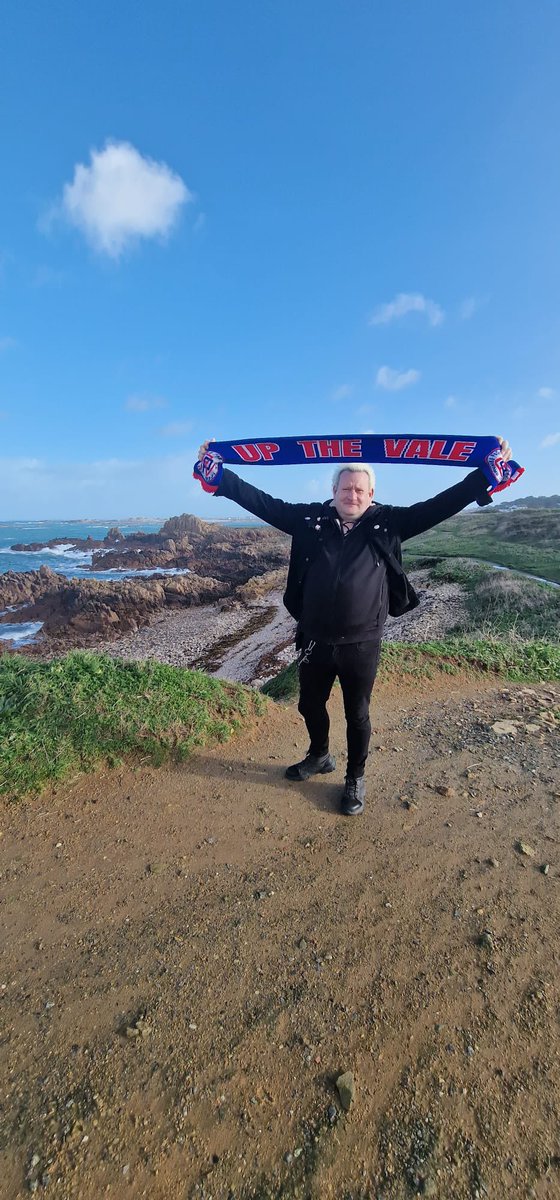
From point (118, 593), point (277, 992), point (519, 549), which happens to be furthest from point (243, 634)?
point (519, 549)

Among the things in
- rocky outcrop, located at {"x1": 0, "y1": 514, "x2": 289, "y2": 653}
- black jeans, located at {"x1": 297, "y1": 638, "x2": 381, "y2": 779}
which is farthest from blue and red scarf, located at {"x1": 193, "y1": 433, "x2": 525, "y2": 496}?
rocky outcrop, located at {"x1": 0, "y1": 514, "x2": 289, "y2": 653}

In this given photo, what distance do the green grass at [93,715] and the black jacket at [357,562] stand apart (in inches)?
76.4

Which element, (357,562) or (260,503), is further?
(260,503)

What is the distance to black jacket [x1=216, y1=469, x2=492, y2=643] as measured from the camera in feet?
10.9

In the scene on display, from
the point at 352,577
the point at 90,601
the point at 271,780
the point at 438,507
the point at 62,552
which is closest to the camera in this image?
the point at 352,577

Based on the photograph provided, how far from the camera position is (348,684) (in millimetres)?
3602

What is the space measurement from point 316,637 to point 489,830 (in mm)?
2032

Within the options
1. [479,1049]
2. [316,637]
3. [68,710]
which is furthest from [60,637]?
[479,1049]

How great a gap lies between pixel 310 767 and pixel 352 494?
8.23ft

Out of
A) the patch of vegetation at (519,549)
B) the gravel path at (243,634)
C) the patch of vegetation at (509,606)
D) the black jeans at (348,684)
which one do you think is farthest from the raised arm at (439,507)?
the patch of vegetation at (519,549)

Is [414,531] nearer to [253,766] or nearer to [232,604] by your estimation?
[253,766]

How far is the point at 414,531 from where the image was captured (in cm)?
355

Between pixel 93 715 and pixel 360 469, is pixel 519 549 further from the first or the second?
pixel 93 715

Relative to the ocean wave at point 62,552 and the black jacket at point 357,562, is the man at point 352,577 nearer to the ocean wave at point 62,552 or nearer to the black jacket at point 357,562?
the black jacket at point 357,562
